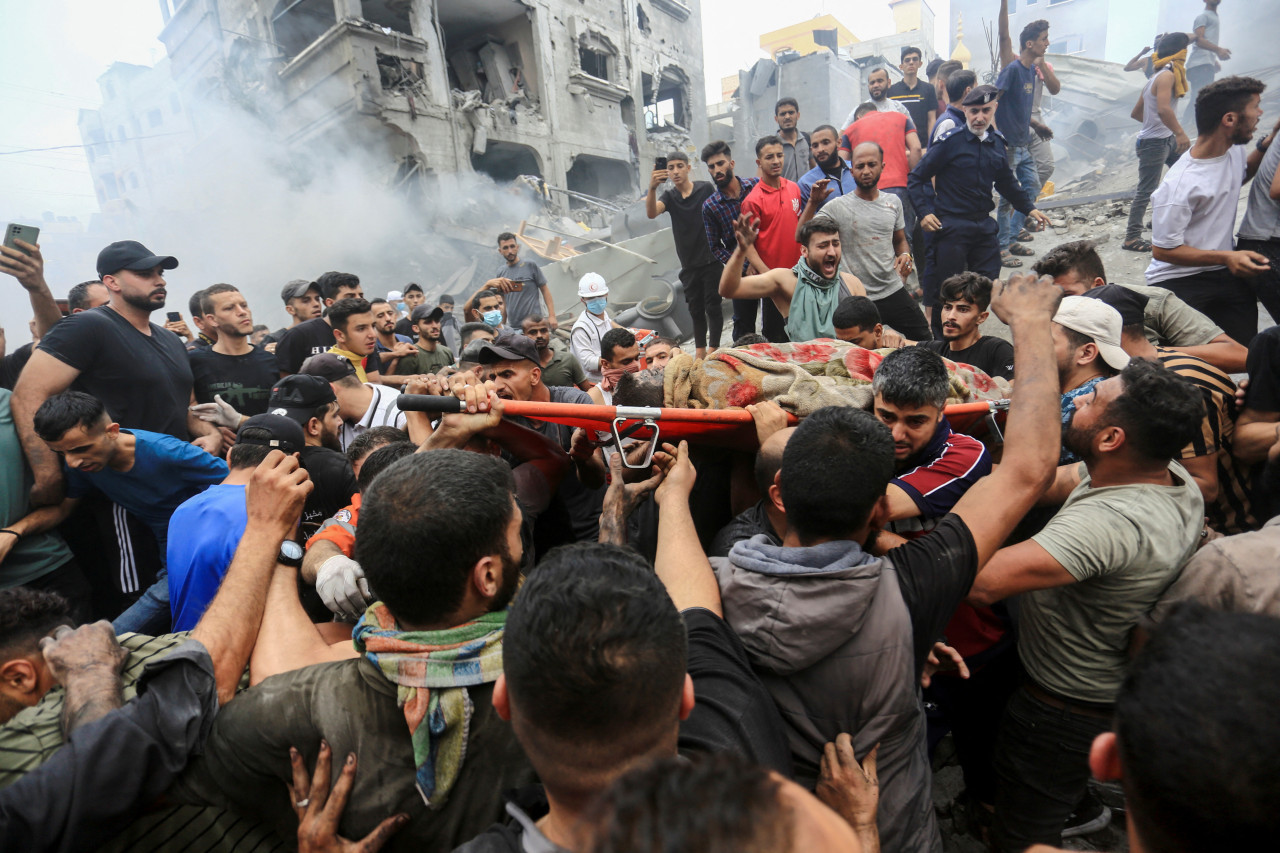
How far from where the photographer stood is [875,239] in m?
5.28

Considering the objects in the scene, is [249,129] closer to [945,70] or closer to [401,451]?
[945,70]

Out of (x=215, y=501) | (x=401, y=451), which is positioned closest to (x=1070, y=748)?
(x=401, y=451)

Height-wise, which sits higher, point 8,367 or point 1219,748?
point 8,367

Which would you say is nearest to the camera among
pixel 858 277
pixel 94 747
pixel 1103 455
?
pixel 94 747

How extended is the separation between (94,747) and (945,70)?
1146 cm

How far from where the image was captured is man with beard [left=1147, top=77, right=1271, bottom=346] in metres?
3.81

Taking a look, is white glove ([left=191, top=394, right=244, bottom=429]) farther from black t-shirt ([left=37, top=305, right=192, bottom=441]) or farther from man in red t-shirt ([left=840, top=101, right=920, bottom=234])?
man in red t-shirt ([left=840, top=101, right=920, bottom=234])

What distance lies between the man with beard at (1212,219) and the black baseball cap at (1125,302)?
3.31ft

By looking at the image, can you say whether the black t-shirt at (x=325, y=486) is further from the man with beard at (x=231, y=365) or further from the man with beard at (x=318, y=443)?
the man with beard at (x=231, y=365)

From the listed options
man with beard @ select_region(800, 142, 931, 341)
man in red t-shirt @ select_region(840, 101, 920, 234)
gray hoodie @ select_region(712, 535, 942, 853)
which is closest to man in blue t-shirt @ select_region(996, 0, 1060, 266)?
man in red t-shirt @ select_region(840, 101, 920, 234)

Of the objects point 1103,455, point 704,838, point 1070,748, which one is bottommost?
point 1070,748

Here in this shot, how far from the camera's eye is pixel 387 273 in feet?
70.9

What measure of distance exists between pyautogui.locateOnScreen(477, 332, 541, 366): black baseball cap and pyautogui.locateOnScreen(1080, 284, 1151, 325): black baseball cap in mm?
3069

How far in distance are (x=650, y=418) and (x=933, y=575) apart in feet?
3.37
